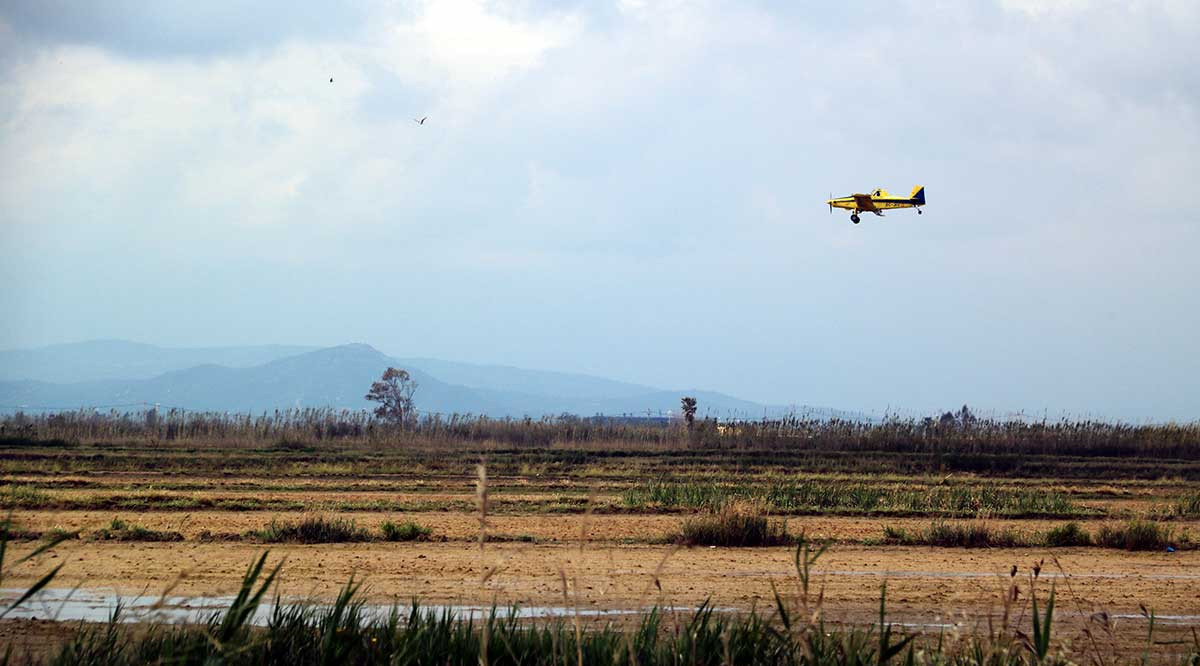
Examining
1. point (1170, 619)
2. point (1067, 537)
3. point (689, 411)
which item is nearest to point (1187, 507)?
point (1067, 537)

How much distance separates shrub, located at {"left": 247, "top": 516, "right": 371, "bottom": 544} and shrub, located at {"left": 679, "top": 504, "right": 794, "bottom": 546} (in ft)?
17.4

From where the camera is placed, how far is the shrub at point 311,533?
57.5ft

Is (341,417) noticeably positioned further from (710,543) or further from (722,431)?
(710,543)

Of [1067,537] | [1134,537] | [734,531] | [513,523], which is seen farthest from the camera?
[513,523]

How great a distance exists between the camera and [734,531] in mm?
18219

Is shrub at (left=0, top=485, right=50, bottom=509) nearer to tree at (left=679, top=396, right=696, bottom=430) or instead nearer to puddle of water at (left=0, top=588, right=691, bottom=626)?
puddle of water at (left=0, top=588, right=691, bottom=626)

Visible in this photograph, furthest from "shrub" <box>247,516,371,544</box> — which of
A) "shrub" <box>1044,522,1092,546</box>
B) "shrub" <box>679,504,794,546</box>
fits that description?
"shrub" <box>1044,522,1092,546</box>

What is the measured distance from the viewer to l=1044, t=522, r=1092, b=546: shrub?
19.2 meters

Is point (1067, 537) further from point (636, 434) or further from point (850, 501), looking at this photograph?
point (636, 434)

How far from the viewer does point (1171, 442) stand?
4647 cm

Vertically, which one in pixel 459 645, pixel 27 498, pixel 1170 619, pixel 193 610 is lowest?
pixel 193 610

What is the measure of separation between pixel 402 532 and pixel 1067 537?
11.3m

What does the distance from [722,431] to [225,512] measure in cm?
2876

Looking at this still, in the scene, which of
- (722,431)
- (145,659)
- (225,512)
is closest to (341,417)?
(722,431)
